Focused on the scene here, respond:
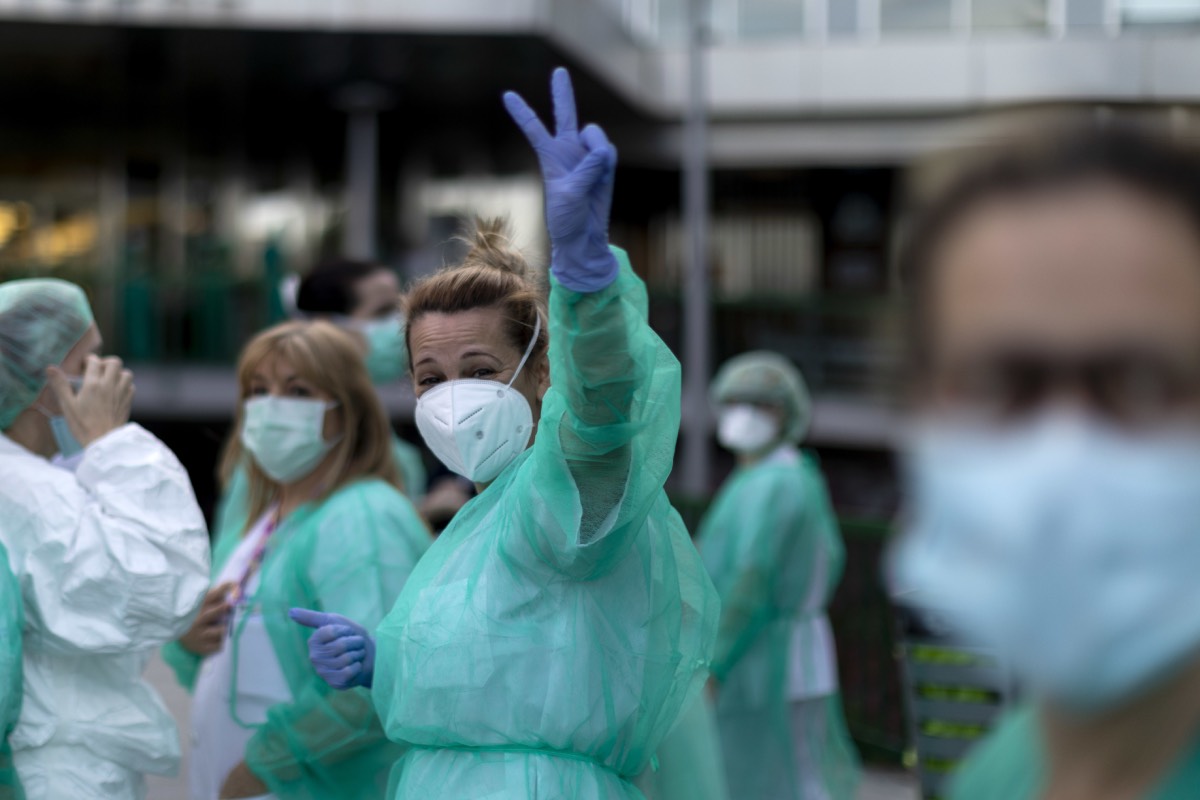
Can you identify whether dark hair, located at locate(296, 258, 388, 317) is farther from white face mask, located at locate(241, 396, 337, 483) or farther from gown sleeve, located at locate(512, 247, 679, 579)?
gown sleeve, located at locate(512, 247, 679, 579)

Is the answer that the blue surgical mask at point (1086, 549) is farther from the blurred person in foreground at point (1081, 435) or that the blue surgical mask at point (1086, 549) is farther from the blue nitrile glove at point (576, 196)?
the blue nitrile glove at point (576, 196)

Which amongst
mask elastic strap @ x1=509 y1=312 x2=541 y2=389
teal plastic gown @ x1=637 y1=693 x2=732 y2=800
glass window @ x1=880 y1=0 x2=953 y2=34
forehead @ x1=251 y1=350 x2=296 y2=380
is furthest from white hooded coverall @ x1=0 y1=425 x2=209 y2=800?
glass window @ x1=880 y1=0 x2=953 y2=34

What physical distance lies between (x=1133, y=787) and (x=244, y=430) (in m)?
3.03

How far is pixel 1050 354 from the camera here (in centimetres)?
99

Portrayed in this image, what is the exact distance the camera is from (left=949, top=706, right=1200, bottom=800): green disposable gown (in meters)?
1.17

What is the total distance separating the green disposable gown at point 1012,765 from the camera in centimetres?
117

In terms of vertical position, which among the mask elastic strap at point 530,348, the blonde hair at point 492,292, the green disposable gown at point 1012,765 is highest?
the blonde hair at point 492,292

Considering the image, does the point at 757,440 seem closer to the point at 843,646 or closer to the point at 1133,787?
the point at 843,646

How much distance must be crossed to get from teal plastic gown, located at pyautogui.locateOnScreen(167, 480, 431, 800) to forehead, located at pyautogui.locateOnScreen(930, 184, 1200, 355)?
2.39 metres

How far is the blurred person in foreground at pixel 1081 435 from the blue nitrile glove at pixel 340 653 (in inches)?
71.3

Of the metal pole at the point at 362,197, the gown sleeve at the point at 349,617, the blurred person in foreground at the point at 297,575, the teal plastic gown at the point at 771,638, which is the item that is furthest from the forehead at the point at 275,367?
the metal pole at the point at 362,197

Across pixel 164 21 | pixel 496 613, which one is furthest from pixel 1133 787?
pixel 164 21

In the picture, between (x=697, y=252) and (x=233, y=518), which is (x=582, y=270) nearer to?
(x=233, y=518)

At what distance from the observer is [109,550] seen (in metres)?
3.01
